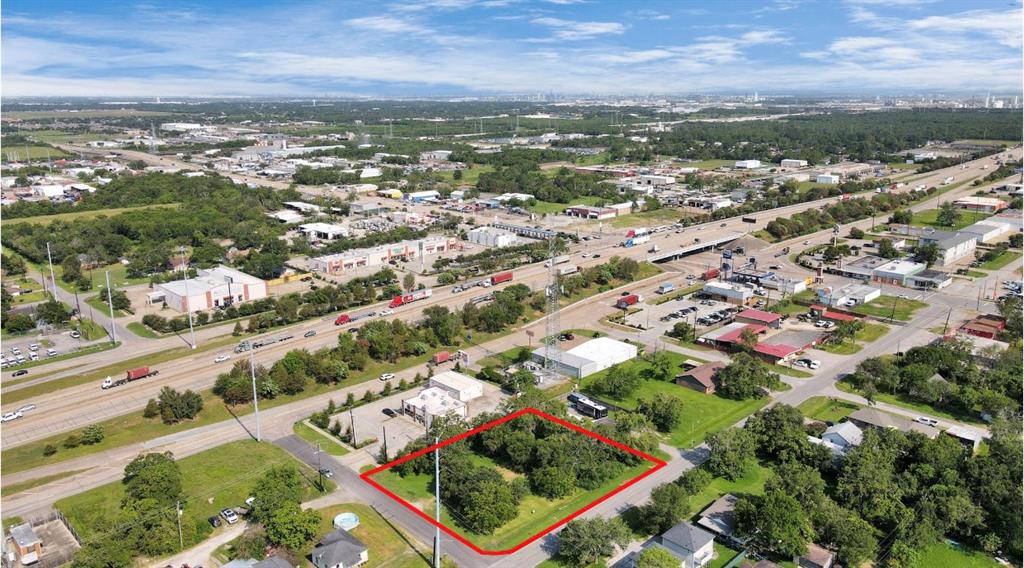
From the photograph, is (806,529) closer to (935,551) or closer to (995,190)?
(935,551)

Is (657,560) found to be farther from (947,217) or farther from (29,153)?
(29,153)

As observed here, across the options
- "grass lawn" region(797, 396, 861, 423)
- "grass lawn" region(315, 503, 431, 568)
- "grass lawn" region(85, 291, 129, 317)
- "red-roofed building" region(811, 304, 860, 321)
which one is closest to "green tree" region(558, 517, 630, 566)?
"grass lawn" region(315, 503, 431, 568)

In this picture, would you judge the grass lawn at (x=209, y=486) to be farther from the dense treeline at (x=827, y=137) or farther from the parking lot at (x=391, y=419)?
the dense treeline at (x=827, y=137)

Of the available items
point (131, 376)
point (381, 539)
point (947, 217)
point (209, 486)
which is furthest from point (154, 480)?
point (947, 217)

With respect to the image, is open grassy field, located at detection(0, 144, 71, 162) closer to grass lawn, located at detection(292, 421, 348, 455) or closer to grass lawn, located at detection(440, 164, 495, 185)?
grass lawn, located at detection(440, 164, 495, 185)

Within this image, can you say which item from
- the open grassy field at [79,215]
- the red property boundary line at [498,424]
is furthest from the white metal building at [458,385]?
the open grassy field at [79,215]

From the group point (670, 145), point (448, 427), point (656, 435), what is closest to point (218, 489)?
point (448, 427)
